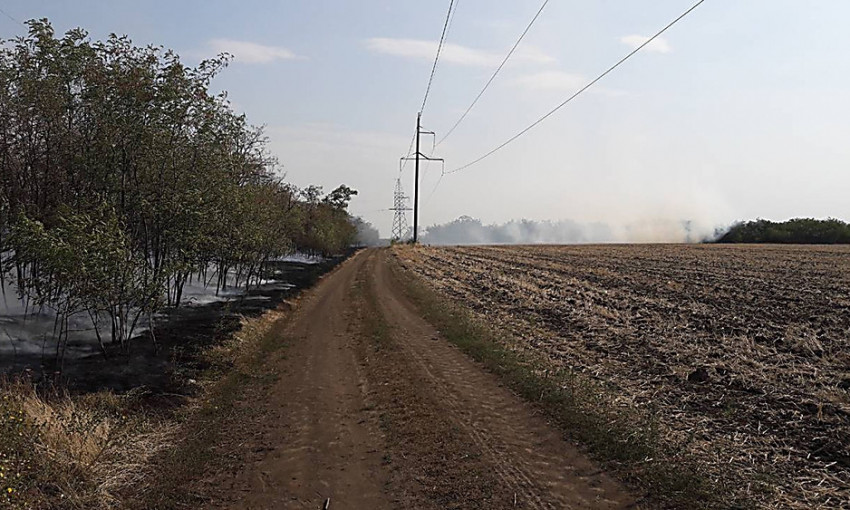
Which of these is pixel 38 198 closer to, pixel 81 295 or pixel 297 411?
pixel 81 295

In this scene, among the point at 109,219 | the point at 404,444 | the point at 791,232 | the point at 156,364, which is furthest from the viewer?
the point at 791,232

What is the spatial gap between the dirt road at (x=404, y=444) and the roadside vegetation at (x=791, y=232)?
368 feet

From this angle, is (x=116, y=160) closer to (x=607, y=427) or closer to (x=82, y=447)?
(x=82, y=447)

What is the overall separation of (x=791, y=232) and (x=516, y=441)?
396 ft

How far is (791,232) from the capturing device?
110938 millimetres

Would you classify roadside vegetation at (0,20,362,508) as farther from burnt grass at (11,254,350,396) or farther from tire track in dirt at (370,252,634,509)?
tire track in dirt at (370,252,634,509)

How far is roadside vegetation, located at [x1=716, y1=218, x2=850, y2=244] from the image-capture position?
105062mm

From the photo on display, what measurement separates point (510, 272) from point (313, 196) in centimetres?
4106

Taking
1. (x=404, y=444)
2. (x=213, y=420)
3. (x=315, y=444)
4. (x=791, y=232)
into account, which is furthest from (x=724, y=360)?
(x=791, y=232)

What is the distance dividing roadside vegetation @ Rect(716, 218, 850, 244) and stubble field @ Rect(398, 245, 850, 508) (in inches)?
3532

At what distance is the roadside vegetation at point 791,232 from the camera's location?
105 meters

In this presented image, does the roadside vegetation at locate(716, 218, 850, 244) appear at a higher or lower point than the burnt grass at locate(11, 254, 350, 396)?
higher

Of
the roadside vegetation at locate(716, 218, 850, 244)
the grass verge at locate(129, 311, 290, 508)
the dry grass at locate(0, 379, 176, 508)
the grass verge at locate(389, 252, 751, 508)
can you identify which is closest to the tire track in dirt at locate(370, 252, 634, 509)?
the grass verge at locate(389, 252, 751, 508)

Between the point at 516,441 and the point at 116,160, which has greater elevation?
the point at 116,160
